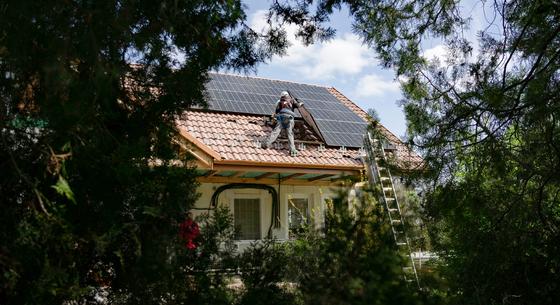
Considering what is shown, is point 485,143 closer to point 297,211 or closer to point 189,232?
point 189,232

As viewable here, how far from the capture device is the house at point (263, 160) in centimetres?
1298

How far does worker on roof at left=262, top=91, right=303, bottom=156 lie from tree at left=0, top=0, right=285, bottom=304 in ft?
29.4

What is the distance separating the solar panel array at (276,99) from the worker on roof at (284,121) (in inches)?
29.9

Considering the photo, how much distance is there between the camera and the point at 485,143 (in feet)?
21.1

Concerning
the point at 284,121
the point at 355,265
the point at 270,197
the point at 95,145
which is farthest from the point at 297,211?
the point at 355,265

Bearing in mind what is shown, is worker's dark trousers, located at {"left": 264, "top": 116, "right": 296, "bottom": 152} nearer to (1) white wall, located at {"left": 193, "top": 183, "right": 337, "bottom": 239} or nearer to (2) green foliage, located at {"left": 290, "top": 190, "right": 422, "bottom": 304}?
(1) white wall, located at {"left": 193, "top": 183, "right": 337, "bottom": 239}

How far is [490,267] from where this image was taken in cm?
659

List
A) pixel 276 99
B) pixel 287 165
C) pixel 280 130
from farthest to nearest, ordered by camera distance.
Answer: pixel 276 99 → pixel 280 130 → pixel 287 165

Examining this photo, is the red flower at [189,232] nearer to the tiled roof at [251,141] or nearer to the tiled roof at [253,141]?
the tiled roof at [253,141]

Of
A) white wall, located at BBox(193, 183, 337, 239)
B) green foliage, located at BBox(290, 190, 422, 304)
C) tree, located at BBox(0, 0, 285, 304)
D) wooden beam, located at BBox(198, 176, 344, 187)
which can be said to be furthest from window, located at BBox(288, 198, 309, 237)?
green foliage, located at BBox(290, 190, 422, 304)

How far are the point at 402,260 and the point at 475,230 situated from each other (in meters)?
3.74

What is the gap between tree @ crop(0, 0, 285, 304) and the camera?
3490 mm

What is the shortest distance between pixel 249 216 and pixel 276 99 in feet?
12.4

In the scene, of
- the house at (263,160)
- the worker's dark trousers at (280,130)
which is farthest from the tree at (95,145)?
the worker's dark trousers at (280,130)
